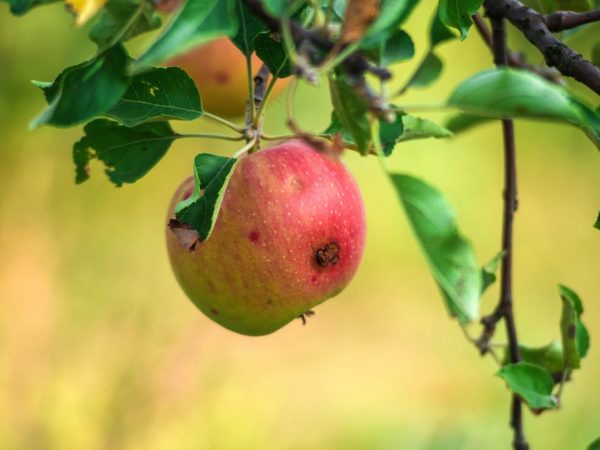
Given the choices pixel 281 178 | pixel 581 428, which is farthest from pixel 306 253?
pixel 581 428

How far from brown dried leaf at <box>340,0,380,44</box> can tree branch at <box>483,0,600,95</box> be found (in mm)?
220

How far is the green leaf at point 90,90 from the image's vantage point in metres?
0.45

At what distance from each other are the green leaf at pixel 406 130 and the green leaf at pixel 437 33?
0.20 metres

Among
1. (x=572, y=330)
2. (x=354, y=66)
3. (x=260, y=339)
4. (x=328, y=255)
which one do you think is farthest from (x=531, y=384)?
(x=260, y=339)

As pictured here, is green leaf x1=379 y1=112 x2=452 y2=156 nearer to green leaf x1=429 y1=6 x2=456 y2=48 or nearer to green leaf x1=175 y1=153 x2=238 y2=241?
green leaf x1=175 y1=153 x2=238 y2=241

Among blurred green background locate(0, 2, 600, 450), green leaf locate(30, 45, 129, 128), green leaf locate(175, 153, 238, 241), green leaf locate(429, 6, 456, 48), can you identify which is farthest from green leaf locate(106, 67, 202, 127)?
blurred green background locate(0, 2, 600, 450)

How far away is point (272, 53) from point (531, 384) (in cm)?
36

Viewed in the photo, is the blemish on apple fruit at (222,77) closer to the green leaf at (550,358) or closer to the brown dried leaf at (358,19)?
the green leaf at (550,358)

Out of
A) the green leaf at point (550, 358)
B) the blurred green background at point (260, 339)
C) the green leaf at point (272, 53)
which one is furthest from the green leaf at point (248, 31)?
the blurred green background at point (260, 339)

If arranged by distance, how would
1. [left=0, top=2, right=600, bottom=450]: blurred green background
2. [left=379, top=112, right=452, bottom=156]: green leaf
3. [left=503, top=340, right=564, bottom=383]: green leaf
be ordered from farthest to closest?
[left=0, top=2, right=600, bottom=450]: blurred green background → [left=503, top=340, right=564, bottom=383]: green leaf → [left=379, top=112, right=452, bottom=156]: green leaf

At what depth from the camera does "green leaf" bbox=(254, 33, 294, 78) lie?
0.63 meters

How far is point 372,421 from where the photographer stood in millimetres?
2268

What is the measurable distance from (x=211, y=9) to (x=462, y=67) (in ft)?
7.18

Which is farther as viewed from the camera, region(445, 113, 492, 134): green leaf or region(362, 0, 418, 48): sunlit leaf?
region(445, 113, 492, 134): green leaf
